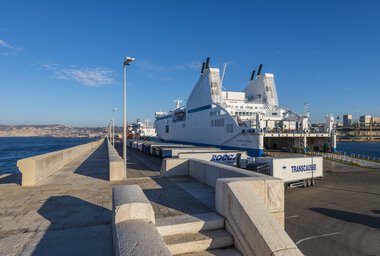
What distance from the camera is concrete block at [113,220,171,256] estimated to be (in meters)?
3.22

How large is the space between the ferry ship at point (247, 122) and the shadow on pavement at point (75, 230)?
29289 millimetres

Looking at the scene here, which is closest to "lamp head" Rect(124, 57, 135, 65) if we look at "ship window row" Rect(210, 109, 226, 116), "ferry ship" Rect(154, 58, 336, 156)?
"ferry ship" Rect(154, 58, 336, 156)

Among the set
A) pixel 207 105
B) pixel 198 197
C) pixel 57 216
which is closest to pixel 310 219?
pixel 198 197

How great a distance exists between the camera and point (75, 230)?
543 cm

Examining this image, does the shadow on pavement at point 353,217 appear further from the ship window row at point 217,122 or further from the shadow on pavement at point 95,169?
the ship window row at point 217,122

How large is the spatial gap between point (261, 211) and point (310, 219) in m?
7.36

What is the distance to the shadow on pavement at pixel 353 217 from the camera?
1011cm

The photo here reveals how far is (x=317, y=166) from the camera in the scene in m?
18.7

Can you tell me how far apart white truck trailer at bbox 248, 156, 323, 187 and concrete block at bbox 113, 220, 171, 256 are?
1404cm

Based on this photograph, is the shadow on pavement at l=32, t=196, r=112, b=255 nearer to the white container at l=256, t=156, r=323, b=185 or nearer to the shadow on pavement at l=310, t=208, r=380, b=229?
the shadow on pavement at l=310, t=208, r=380, b=229

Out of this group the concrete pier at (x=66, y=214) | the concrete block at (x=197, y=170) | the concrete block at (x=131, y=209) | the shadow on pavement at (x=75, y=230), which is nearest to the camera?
the concrete block at (x=131, y=209)

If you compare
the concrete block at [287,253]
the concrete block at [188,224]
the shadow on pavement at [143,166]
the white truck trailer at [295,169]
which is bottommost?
the shadow on pavement at [143,166]

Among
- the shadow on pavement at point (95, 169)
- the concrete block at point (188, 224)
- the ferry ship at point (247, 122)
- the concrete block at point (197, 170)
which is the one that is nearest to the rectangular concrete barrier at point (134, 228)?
the concrete block at point (188, 224)

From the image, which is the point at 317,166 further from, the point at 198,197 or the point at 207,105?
the point at 207,105
